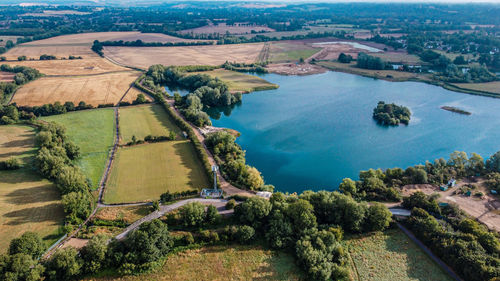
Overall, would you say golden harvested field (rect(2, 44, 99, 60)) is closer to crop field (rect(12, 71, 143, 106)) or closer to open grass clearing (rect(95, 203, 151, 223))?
crop field (rect(12, 71, 143, 106))

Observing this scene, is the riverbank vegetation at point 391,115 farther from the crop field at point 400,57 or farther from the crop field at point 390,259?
the crop field at point 400,57

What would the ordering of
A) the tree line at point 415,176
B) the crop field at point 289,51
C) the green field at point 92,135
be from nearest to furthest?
the tree line at point 415,176 → the green field at point 92,135 → the crop field at point 289,51

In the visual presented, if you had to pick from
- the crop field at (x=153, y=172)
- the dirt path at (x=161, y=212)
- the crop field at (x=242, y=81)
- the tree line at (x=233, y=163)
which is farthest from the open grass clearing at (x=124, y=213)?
the crop field at (x=242, y=81)

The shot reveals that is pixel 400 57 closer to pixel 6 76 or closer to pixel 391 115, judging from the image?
pixel 391 115

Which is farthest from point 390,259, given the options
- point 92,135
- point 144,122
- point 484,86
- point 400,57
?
point 400,57

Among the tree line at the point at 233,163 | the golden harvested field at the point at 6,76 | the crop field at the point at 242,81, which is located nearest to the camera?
the tree line at the point at 233,163

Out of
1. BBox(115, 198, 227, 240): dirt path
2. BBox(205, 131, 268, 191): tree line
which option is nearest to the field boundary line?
BBox(205, 131, 268, 191): tree line
